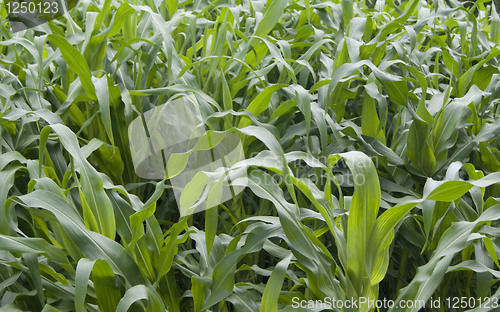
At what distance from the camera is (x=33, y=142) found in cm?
93

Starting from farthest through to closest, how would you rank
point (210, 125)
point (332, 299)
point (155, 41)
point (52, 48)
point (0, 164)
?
point (52, 48), point (155, 41), point (210, 125), point (0, 164), point (332, 299)

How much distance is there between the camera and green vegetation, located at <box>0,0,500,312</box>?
658mm

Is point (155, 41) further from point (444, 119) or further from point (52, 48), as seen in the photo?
point (444, 119)

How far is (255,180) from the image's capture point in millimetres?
698

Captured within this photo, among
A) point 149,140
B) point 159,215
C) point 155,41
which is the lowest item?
point 159,215

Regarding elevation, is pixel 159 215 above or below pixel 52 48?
below


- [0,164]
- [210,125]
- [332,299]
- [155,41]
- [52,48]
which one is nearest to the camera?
[332,299]

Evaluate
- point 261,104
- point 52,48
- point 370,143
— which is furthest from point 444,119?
point 52,48

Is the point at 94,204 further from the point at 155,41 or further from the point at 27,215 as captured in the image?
the point at 155,41

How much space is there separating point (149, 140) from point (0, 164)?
25cm

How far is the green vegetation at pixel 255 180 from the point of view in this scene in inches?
25.9

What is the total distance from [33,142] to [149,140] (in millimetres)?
209

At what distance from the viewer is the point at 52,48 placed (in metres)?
1.21

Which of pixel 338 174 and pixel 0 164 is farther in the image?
pixel 338 174
